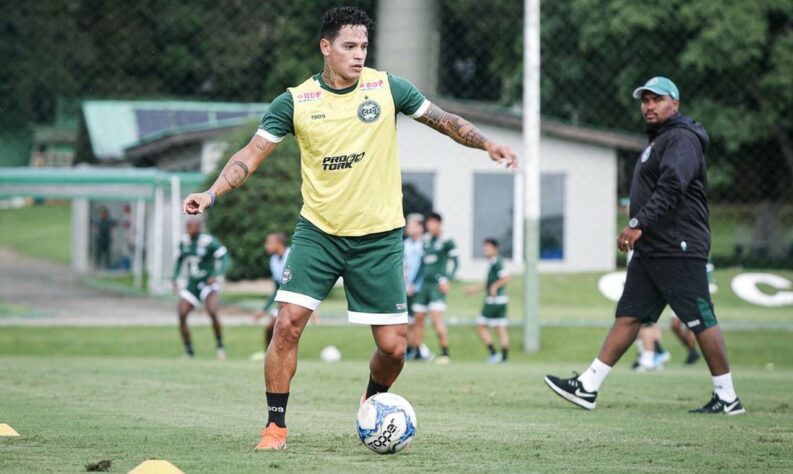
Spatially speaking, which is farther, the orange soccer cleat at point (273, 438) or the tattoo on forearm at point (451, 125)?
the tattoo on forearm at point (451, 125)

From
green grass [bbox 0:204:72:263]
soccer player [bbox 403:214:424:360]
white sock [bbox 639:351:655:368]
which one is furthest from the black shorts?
green grass [bbox 0:204:72:263]

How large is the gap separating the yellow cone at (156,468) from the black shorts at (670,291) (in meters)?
4.49

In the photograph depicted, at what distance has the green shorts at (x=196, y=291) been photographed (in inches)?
760

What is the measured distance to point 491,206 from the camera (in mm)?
32344

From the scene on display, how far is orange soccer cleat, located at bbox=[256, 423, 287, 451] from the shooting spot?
660 centimetres

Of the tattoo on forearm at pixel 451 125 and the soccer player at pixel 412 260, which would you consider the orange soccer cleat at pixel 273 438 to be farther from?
the soccer player at pixel 412 260

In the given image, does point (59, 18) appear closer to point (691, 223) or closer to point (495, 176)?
point (495, 176)

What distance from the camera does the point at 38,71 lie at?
4153 cm

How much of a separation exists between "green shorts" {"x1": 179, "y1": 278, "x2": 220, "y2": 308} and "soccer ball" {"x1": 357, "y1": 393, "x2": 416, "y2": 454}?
510 inches

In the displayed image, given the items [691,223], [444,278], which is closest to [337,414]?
[691,223]


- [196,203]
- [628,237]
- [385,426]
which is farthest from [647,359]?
[196,203]

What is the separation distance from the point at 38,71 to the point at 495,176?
17675 mm

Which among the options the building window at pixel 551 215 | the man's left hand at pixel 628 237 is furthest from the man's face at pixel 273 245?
the building window at pixel 551 215

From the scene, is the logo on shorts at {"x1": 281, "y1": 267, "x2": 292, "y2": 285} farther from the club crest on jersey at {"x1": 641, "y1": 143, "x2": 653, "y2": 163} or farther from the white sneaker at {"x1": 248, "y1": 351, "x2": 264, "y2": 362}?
the white sneaker at {"x1": 248, "y1": 351, "x2": 264, "y2": 362}
